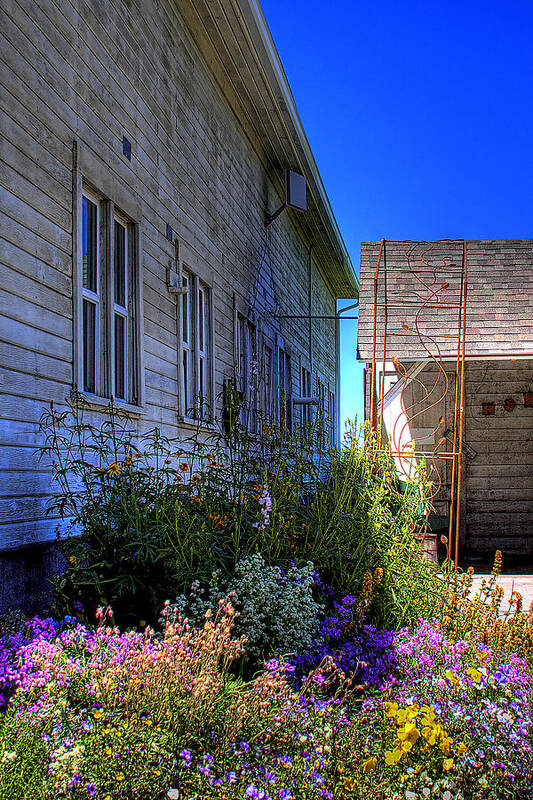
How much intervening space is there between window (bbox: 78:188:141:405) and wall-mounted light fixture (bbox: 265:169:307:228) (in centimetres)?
647

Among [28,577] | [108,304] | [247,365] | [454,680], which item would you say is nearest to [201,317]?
[247,365]

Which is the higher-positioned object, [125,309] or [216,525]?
[125,309]

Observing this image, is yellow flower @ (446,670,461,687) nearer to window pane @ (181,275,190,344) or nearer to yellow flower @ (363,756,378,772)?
yellow flower @ (363,756,378,772)

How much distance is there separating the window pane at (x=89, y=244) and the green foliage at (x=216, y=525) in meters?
0.99

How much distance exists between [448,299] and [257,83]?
148 inches

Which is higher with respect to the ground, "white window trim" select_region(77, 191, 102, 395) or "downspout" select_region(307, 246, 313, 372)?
"downspout" select_region(307, 246, 313, 372)

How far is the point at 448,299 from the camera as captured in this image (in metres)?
10.4

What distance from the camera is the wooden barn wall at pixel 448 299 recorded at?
31.2ft

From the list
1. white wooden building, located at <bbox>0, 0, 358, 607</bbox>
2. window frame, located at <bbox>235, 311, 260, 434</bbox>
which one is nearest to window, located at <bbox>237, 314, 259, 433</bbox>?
window frame, located at <bbox>235, 311, 260, 434</bbox>

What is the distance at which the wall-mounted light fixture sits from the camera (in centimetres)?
1270

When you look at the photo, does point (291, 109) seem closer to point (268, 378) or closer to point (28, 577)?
point (268, 378)

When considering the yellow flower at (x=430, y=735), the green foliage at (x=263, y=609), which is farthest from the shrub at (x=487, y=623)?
the yellow flower at (x=430, y=735)

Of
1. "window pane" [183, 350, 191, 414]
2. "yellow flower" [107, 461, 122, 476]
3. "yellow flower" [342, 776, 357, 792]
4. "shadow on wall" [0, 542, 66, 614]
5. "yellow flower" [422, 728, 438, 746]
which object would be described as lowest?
"yellow flower" [342, 776, 357, 792]

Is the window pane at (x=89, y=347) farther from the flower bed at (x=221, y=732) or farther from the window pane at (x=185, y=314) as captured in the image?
the window pane at (x=185, y=314)
